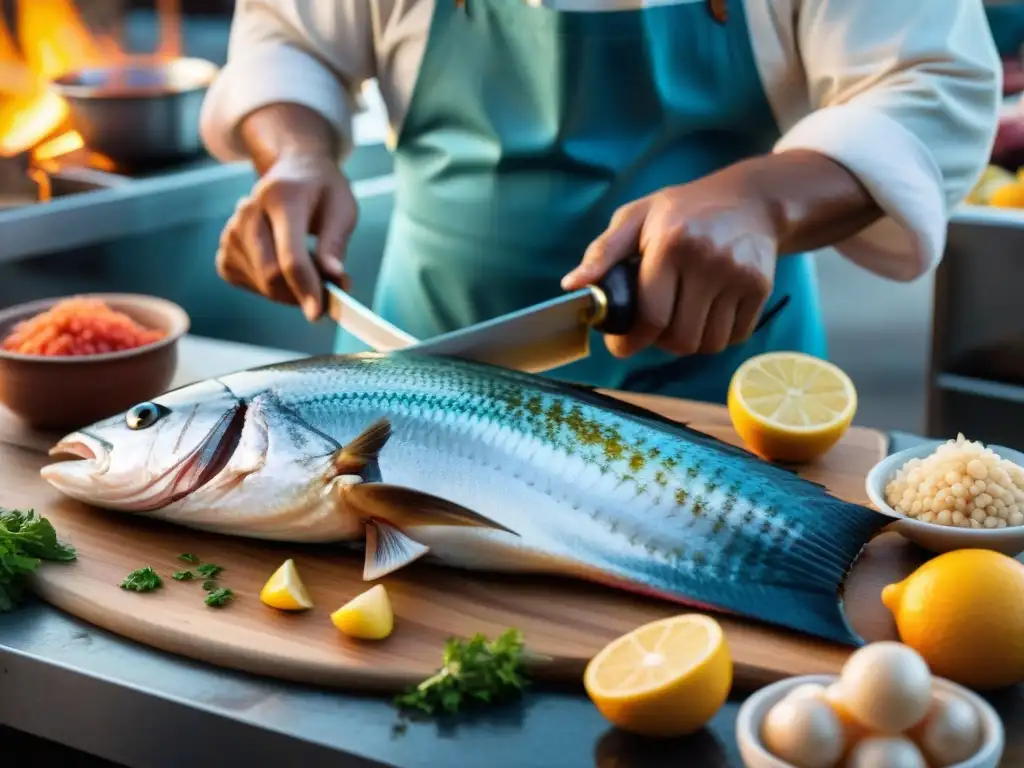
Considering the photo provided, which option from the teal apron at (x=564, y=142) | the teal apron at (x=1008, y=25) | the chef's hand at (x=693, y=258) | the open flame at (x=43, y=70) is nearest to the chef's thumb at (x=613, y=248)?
the chef's hand at (x=693, y=258)

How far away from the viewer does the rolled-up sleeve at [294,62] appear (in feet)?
6.70

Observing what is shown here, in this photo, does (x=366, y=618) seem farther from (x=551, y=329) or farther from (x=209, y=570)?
(x=551, y=329)

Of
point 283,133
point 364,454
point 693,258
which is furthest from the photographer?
point 283,133

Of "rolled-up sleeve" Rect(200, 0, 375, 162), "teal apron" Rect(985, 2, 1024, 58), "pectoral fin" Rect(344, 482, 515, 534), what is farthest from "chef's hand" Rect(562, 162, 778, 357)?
"teal apron" Rect(985, 2, 1024, 58)

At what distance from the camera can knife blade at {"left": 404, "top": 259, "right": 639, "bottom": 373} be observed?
1532 mm

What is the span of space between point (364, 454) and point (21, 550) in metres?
0.37

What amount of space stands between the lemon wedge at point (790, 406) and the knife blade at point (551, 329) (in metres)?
0.19

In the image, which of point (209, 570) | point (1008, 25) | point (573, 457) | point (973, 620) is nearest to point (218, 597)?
point (209, 570)

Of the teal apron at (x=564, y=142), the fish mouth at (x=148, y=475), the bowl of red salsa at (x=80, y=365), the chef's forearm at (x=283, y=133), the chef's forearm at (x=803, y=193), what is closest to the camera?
the fish mouth at (x=148, y=475)

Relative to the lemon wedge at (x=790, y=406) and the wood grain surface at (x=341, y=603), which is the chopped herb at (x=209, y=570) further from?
the lemon wedge at (x=790, y=406)

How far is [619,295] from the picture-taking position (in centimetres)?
153

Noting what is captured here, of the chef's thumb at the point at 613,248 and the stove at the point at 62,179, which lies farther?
the stove at the point at 62,179

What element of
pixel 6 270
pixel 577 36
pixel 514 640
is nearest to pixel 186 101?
pixel 6 270

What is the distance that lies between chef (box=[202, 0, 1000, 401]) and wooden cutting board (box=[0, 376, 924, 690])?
0.38 meters
